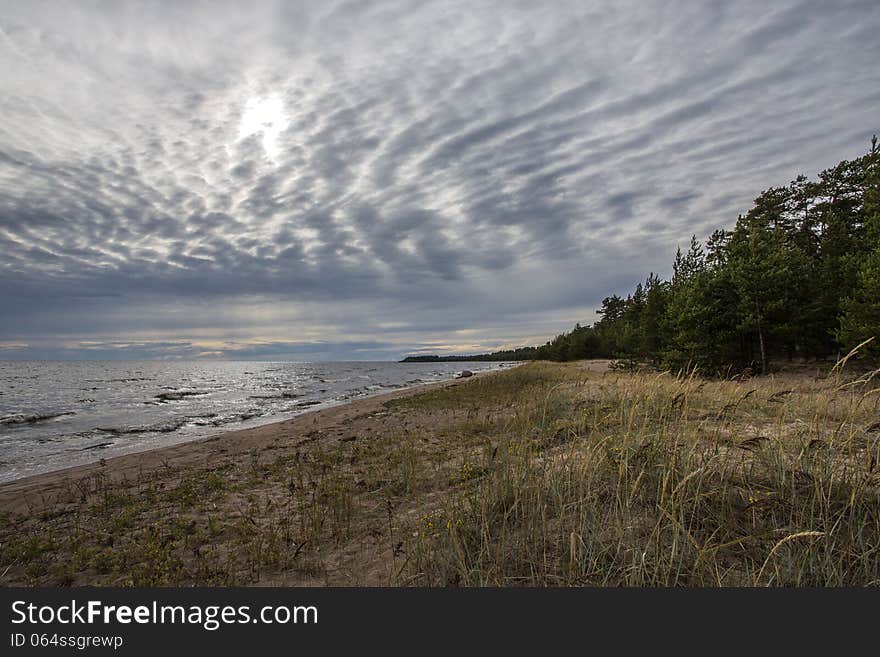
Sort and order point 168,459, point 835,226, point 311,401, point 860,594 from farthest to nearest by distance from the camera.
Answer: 1. point 311,401
2. point 835,226
3. point 168,459
4. point 860,594

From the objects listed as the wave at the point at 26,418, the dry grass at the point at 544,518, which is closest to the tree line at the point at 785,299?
the dry grass at the point at 544,518

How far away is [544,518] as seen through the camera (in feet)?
14.3

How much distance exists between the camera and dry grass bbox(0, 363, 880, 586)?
3777 millimetres

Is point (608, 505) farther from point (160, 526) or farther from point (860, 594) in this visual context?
point (160, 526)

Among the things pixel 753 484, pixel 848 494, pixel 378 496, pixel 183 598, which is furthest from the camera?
pixel 378 496

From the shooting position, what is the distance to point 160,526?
7.00 m

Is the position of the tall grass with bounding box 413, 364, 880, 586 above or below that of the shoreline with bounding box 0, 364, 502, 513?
above

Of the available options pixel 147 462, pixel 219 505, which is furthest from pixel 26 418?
pixel 219 505

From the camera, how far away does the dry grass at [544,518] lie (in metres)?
3.78

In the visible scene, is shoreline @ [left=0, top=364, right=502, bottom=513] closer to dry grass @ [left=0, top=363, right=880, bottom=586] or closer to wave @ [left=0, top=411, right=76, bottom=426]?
dry grass @ [left=0, top=363, right=880, bottom=586]

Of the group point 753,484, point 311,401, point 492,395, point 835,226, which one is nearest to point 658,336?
point 835,226

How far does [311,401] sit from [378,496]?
91.8 ft

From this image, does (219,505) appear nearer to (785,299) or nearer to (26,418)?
(26,418)

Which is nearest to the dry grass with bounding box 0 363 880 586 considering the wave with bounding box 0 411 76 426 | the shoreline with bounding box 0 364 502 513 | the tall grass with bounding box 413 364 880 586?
the tall grass with bounding box 413 364 880 586
